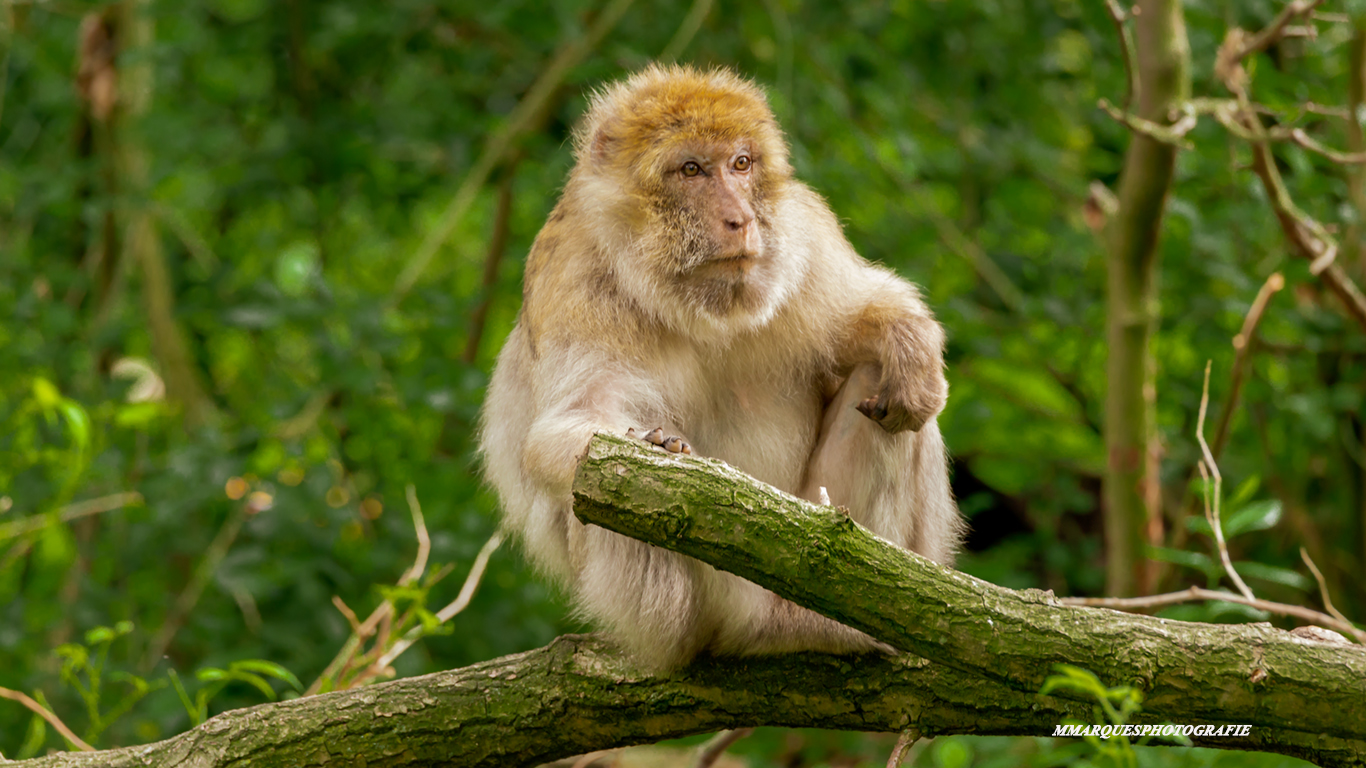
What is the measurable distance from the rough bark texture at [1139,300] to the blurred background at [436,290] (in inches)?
17.3

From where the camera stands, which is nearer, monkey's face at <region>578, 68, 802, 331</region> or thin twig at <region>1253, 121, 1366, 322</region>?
monkey's face at <region>578, 68, 802, 331</region>

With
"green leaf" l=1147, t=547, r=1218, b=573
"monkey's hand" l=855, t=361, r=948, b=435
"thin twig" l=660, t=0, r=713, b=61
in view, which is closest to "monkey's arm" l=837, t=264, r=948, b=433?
"monkey's hand" l=855, t=361, r=948, b=435

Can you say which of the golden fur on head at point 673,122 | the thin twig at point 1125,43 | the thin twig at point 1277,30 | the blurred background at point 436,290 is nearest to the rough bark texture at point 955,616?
the golden fur on head at point 673,122

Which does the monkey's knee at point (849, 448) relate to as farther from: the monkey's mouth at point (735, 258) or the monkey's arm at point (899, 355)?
the monkey's mouth at point (735, 258)

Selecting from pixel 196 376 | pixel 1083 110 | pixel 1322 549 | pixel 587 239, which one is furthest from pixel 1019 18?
pixel 196 376

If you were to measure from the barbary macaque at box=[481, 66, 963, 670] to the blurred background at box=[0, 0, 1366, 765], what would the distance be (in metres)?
1.22

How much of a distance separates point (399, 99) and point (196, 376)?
1.97m

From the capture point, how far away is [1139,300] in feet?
16.0

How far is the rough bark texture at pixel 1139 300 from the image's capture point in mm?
4586

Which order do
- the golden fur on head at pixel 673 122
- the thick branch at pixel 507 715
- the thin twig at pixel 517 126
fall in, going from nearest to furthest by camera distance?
the thick branch at pixel 507 715 < the golden fur on head at pixel 673 122 < the thin twig at pixel 517 126

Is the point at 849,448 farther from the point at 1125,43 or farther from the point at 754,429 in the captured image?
the point at 1125,43

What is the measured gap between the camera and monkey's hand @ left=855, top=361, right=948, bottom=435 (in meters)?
3.43

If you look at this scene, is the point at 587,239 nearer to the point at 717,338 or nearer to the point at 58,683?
the point at 717,338

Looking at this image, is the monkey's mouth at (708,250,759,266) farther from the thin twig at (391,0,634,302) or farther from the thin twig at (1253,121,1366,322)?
the thin twig at (391,0,634,302)
